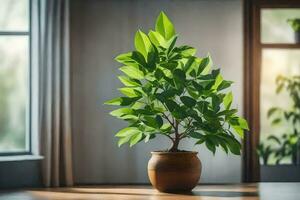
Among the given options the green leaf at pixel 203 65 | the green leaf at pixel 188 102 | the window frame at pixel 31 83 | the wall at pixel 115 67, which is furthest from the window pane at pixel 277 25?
the window frame at pixel 31 83

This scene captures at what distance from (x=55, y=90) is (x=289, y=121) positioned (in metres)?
2.43

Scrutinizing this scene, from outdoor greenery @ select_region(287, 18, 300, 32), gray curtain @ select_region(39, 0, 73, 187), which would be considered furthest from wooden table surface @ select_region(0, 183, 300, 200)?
outdoor greenery @ select_region(287, 18, 300, 32)

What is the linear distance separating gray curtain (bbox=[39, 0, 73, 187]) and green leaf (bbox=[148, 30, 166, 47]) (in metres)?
1.24

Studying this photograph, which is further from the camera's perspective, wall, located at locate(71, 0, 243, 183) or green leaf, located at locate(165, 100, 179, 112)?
wall, located at locate(71, 0, 243, 183)

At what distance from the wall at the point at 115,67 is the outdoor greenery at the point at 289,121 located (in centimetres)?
46

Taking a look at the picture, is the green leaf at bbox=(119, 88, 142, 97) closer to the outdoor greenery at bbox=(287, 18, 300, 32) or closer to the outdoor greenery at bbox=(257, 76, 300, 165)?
the outdoor greenery at bbox=(257, 76, 300, 165)

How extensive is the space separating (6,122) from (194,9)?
7.14ft

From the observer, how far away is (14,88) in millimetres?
5410

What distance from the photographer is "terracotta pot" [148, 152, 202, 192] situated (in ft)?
13.7

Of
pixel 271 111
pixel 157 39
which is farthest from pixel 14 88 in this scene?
pixel 271 111

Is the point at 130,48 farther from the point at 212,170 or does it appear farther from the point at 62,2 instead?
the point at 212,170

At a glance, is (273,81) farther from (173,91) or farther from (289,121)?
(173,91)

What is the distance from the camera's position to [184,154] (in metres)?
4.20

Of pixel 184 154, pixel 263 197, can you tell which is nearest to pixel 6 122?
pixel 184 154
